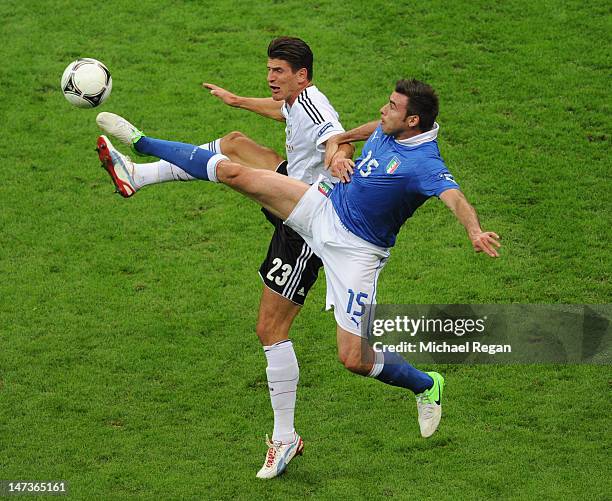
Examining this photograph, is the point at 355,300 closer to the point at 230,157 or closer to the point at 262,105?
the point at 230,157

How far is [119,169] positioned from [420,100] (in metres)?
2.70

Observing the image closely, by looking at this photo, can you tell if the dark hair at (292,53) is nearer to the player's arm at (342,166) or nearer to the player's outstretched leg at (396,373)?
the player's arm at (342,166)

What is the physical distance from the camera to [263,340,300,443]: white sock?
9641mm

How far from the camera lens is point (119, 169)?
10.1 meters

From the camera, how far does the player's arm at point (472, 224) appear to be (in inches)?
319

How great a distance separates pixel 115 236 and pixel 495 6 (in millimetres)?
6669

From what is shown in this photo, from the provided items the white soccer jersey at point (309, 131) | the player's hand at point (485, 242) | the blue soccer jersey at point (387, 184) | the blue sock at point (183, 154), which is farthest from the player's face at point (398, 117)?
the blue sock at point (183, 154)

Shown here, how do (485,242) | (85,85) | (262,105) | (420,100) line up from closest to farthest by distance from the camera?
(485,242) < (420,100) < (85,85) < (262,105)

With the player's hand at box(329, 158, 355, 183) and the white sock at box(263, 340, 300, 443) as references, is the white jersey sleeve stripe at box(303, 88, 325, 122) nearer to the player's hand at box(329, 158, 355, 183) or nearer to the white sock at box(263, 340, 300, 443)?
the player's hand at box(329, 158, 355, 183)

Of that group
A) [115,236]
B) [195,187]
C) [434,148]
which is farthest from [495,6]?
[434,148]

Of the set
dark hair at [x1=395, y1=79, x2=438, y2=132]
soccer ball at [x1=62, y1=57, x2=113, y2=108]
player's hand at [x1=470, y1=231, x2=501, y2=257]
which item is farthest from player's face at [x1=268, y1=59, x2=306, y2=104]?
player's hand at [x1=470, y1=231, x2=501, y2=257]

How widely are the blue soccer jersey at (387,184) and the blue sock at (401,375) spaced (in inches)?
35.7

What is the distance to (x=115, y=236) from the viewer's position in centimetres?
1300

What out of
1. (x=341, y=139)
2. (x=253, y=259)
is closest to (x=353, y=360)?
(x=341, y=139)
